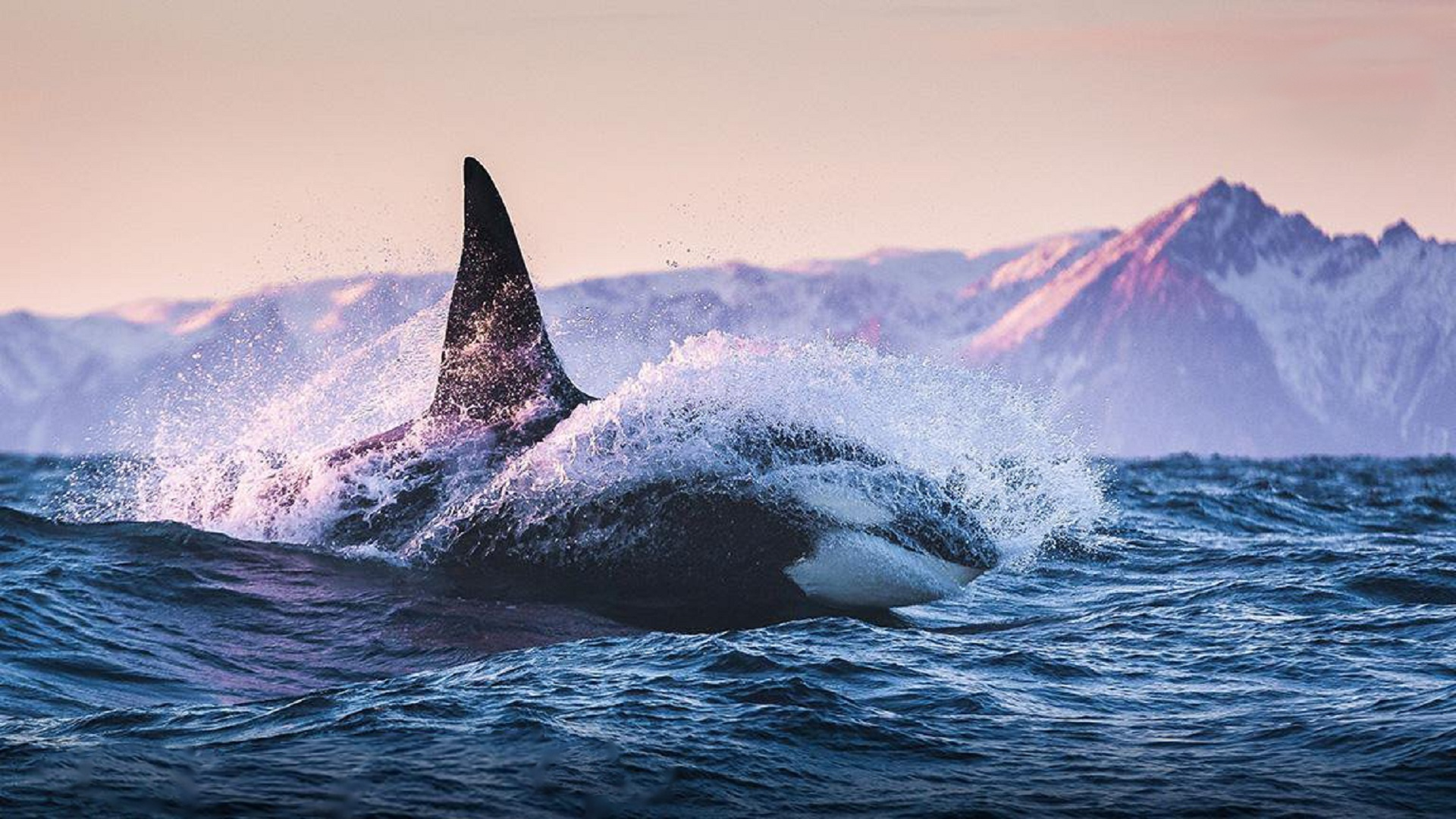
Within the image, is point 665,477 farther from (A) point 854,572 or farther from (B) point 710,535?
(A) point 854,572

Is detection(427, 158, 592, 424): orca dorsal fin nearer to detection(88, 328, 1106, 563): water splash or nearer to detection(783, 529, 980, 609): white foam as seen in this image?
detection(88, 328, 1106, 563): water splash

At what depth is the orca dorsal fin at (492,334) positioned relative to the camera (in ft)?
49.2

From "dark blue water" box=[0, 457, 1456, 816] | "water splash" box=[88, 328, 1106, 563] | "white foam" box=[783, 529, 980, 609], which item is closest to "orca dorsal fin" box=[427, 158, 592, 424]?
"water splash" box=[88, 328, 1106, 563]

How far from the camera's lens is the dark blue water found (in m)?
7.75

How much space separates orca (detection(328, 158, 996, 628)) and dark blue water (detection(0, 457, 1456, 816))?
1.42ft

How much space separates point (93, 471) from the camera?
167 feet

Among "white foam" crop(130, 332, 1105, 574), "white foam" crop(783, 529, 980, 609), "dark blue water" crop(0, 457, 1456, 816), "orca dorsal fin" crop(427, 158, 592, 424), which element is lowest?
"dark blue water" crop(0, 457, 1456, 816)

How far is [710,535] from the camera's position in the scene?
42.2ft

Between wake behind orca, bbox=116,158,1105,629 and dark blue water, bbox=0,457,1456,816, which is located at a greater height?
wake behind orca, bbox=116,158,1105,629

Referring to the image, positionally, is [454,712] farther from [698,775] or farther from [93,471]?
[93,471]

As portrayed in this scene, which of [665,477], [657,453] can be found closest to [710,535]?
[665,477]

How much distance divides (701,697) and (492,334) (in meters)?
6.33

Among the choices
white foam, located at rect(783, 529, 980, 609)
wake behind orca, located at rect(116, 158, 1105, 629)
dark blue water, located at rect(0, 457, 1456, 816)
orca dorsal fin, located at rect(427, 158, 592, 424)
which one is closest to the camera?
dark blue water, located at rect(0, 457, 1456, 816)

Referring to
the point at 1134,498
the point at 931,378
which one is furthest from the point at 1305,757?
the point at 1134,498
